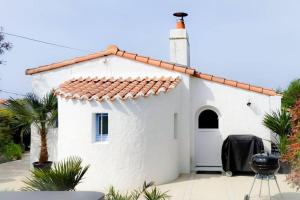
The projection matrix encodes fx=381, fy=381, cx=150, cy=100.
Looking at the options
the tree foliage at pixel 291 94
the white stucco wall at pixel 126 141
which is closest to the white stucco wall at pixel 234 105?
the white stucco wall at pixel 126 141

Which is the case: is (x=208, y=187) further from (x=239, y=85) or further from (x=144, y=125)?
(x=239, y=85)

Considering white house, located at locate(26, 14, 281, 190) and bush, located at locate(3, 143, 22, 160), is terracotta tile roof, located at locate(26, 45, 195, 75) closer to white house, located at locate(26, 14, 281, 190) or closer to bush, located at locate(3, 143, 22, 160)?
white house, located at locate(26, 14, 281, 190)

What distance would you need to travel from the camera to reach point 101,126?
1331 cm

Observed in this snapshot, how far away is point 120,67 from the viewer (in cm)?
1628

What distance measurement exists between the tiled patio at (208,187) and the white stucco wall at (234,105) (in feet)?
7.22

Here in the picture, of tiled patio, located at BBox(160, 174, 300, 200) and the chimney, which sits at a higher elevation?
the chimney

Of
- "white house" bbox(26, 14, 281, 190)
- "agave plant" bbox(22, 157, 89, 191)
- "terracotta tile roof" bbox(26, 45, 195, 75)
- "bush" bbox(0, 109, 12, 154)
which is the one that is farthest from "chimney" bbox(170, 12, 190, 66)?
"agave plant" bbox(22, 157, 89, 191)

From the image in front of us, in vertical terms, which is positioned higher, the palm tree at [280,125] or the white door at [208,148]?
the palm tree at [280,125]

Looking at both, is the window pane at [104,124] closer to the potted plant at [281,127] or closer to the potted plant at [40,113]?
the potted plant at [40,113]

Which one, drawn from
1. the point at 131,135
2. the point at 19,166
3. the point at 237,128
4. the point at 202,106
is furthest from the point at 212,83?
the point at 19,166

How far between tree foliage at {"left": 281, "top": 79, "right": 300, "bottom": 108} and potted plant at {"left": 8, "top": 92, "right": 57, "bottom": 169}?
1320 centimetres

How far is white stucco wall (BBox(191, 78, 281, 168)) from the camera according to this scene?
53.4ft

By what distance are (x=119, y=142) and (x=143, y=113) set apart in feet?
4.25

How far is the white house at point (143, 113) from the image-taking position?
12.9m
